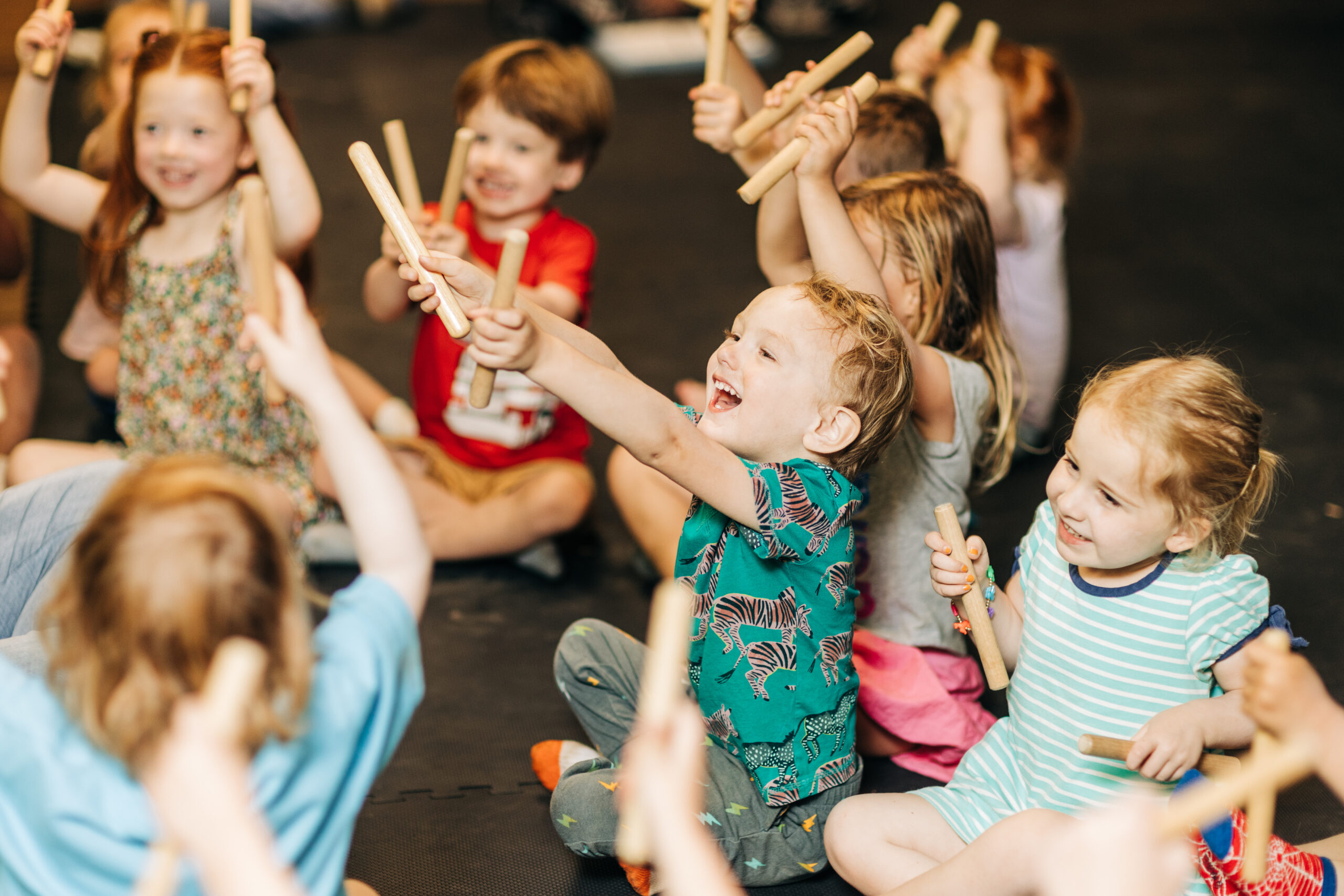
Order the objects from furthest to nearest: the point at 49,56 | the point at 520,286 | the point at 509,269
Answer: the point at 520,286 < the point at 49,56 < the point at 509,269

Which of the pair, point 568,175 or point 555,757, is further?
point 568,175

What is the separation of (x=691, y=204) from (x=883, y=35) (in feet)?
4.90

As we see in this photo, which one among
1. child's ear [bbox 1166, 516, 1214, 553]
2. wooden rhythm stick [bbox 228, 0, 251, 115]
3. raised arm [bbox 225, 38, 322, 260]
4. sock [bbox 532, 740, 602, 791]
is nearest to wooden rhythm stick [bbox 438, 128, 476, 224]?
raised arm [bbox 225, 38, 322, 260]

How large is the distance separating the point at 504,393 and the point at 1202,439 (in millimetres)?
1101

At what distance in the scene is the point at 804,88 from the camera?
1606 mm

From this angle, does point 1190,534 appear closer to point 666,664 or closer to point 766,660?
point 766,660

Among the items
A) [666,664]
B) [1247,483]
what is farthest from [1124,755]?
[666,664]

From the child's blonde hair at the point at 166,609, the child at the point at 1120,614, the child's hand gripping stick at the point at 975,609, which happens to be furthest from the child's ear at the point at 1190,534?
the child's blonde hair at the point at 166,609

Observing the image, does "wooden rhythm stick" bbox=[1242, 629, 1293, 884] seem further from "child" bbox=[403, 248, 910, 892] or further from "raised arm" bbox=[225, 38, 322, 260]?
"raised arm" bbox=[225, 38, 322, 260]

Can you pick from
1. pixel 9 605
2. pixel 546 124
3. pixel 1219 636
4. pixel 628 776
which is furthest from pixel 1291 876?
pixel 546 124

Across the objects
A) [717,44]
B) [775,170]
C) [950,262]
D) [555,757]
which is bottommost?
[555,757]

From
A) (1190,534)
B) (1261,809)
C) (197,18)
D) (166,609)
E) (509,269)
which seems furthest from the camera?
(197,18)

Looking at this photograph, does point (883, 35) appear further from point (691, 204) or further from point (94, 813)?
point (94, 813)

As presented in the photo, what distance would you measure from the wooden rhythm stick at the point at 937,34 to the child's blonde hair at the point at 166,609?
1.37 metres
